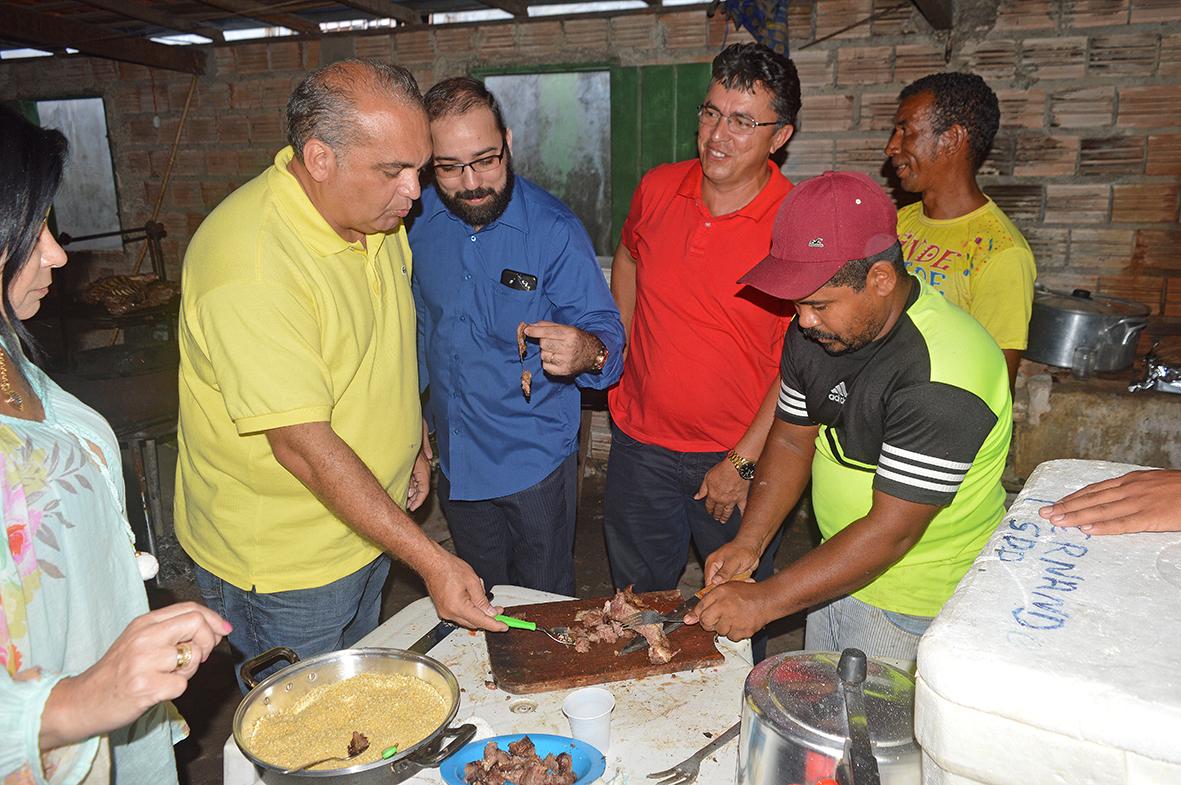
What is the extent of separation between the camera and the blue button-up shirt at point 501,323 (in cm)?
304

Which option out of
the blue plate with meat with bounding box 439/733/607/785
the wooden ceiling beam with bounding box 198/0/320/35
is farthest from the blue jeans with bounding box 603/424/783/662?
the wooden ceiling beam with bounding box 198/0/320/35

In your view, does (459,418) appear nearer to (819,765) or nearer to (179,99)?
(819,765)

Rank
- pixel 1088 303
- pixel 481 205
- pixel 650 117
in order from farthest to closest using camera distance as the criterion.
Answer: pixel 650 117 → pixel 1088 303 → pixel 481 205

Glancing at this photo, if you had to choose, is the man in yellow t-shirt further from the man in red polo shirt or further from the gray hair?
the gray hair

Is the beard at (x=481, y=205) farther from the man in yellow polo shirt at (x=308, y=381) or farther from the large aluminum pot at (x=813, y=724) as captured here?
the large aluminum pot at (x=813, y=724)

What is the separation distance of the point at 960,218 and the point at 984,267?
11.5 inches

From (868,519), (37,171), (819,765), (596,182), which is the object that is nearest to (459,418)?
(868,519)

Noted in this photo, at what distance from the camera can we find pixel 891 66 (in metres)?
4.96

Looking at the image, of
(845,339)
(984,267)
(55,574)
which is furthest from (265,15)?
(55,574)

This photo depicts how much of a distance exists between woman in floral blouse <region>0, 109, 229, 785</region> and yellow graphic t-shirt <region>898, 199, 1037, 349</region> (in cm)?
278

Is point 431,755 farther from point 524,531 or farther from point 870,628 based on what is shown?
point 524,531

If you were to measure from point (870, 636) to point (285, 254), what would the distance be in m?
1.95

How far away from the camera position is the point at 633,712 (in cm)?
194

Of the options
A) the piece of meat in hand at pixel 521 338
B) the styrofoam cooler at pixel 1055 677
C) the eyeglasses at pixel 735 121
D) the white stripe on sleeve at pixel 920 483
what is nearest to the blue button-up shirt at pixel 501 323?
the piece of meat in hand at pixel 521 338
